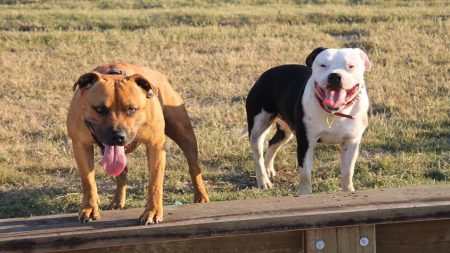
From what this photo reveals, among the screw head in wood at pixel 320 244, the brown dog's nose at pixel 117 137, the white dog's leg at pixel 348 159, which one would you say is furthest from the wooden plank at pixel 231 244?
the white dog's leg at pixel 348 159

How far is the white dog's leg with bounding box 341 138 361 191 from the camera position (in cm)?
682

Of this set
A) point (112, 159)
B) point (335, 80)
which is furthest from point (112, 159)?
point (335, 80)

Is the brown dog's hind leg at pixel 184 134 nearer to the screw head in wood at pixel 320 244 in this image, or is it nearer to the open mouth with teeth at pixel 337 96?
the open mouth with teeth at pixel 337 96

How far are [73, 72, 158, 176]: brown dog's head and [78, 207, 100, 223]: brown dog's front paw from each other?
30 cm

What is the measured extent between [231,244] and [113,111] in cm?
108

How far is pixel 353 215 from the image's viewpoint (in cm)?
495

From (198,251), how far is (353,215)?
37.4 inches

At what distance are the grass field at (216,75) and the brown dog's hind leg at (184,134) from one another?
0.59 m

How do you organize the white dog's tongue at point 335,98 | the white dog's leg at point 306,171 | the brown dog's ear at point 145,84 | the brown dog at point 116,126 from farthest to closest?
the white dog's leg at point 306,171 → the white dog's tongue at point 335,98 → the brown dog's ear at point 145,84 → the brown dog at point 116,126

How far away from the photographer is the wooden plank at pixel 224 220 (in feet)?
15.7

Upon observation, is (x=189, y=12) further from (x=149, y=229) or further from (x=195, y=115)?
(x=149, y=229)

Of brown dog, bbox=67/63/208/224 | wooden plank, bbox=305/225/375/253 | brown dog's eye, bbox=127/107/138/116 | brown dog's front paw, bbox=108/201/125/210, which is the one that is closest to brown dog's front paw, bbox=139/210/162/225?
brown dog, bbox=67/63/208/224

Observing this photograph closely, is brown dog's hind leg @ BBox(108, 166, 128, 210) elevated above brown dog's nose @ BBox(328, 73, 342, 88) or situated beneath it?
situated beneath

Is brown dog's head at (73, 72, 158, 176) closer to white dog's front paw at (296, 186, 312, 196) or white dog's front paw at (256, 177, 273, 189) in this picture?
white dog's front paw at (296, 186, 312, 196)
